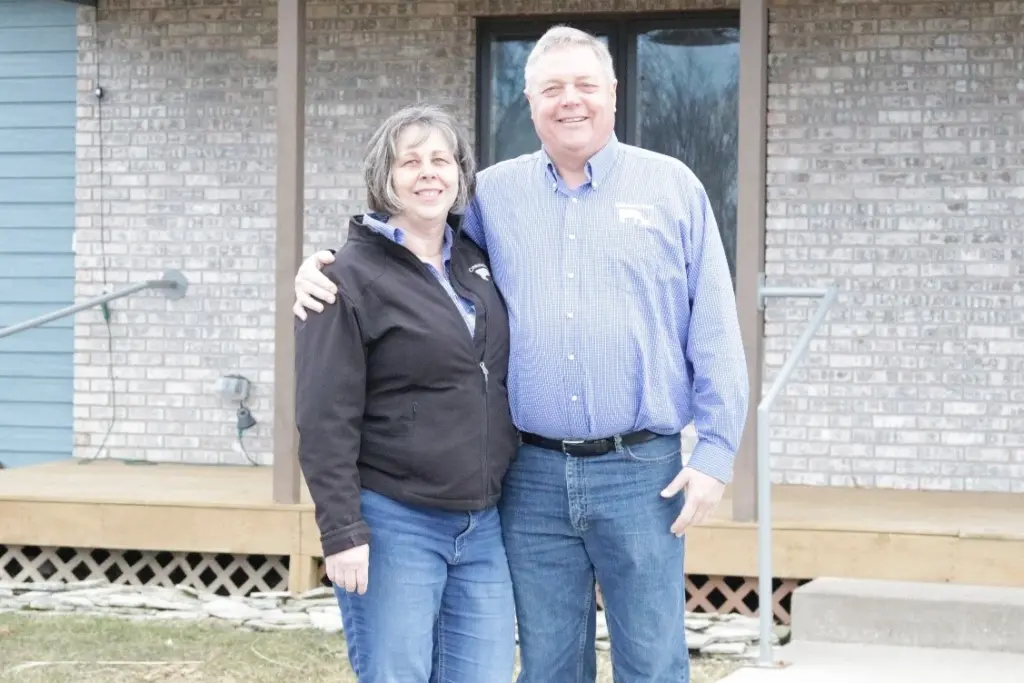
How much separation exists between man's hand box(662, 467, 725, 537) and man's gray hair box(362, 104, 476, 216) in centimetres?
77

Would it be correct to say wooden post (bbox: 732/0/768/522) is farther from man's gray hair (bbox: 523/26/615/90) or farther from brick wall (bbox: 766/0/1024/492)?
man's gray hair (bbox: 523/26/615/90)

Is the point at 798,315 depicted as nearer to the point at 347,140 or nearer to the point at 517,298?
the point at 347,140

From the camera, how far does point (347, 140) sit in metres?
8.90

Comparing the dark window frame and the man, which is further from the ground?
the dark window frame

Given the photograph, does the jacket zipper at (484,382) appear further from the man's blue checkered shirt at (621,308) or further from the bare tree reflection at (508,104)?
the bare tree reflection at (508,104)

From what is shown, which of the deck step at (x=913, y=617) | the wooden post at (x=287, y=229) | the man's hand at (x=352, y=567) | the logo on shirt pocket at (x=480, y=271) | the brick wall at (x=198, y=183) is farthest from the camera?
the brick wall at (x=198, y=183)

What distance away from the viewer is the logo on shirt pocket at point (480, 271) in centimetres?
349

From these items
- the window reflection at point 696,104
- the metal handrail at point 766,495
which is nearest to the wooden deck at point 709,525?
the metal handrail at point 766,495

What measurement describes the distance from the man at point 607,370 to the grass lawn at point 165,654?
2629 mm

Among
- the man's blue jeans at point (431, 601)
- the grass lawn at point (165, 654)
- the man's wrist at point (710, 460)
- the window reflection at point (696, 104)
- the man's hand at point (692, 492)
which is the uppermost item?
the window reflection at point (696, 104)

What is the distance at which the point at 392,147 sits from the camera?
11.0 ft

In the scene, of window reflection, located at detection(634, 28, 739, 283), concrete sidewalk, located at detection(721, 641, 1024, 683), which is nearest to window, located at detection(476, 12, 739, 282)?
window reflection, located at detection(634, 28, 739, 283)

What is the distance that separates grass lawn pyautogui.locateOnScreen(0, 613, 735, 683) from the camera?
20.4ft

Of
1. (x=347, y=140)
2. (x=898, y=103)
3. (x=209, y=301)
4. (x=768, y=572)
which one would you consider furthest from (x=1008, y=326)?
(x=209, y=301)
